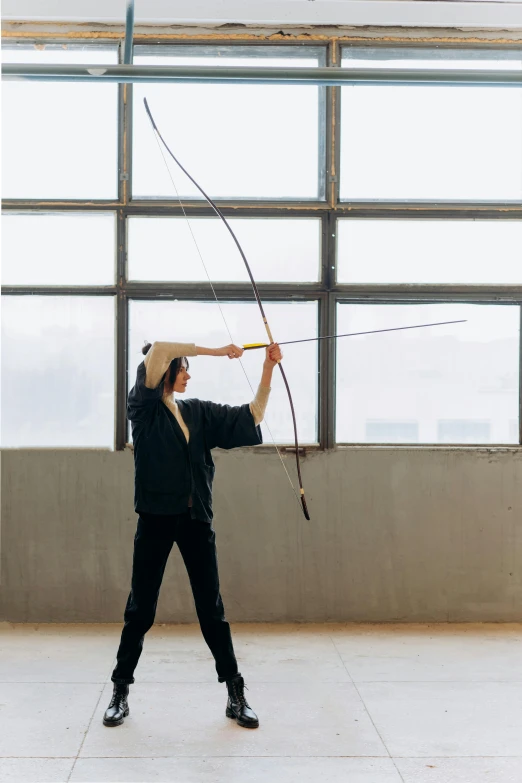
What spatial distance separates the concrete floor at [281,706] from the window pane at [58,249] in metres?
1.65

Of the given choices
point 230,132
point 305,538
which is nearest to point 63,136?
point 230,132

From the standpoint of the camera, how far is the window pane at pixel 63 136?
11.8 feet

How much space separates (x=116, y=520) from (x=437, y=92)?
2.57 meters

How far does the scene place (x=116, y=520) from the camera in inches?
141

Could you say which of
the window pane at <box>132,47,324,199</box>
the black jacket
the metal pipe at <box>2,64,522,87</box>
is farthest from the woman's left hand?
the window pane at <box>132,47,324,199</box>

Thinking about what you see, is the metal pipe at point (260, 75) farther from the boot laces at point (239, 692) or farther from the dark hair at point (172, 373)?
the boot laces at point (239, 692)

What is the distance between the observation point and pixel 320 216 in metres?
3.65

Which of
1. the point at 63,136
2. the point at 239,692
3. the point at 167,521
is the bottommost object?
the point at 239,692

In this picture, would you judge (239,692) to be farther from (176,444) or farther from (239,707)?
(176,444)

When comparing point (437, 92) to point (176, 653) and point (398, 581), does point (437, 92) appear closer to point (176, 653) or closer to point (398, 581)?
point (398, 581)

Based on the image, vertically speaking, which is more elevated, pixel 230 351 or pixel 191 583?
pixel 230 351

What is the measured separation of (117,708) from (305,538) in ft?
4.53

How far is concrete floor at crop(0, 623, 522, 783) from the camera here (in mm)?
2166

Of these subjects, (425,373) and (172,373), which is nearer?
(172,373)
